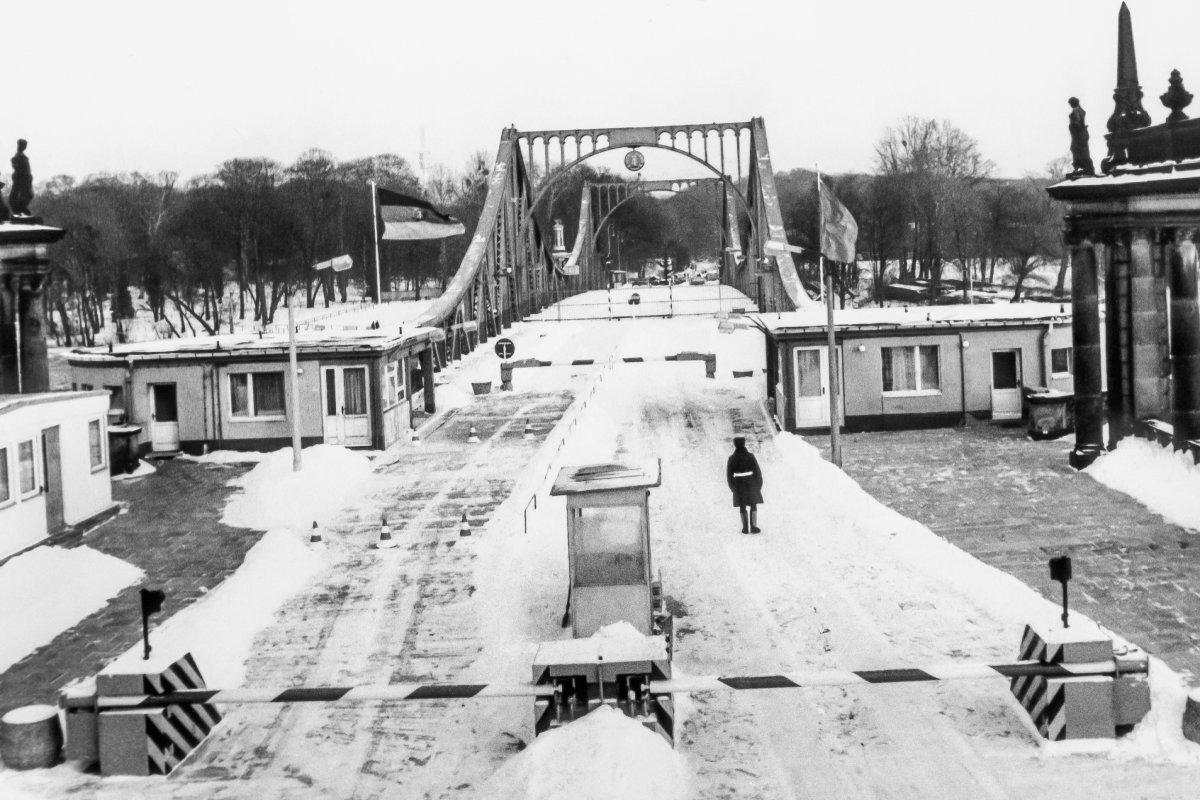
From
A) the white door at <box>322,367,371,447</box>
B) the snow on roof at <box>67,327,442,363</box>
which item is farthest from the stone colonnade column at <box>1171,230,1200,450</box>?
the white door at <box>322,367,371,447</box>

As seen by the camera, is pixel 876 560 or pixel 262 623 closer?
pixel 262 623

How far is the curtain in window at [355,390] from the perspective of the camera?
108 ft

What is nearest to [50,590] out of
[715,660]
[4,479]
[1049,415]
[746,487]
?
[4,479]

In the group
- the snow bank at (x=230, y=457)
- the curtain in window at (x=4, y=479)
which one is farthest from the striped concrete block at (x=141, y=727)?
the snow bank at (x=230, y=457)

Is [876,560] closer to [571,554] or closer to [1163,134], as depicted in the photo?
[571,554]

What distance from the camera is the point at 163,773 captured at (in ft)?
38.7

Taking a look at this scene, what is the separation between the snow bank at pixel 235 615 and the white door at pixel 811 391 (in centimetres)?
1552

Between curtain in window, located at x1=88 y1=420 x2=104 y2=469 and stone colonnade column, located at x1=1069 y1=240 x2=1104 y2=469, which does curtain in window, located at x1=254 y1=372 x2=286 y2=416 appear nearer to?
curtain in window, located at x1=88 y1=420 x2=104 y2=469

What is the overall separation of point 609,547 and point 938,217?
84.9 m

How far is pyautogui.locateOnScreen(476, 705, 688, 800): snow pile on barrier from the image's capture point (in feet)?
33.6

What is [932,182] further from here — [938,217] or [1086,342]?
[1086,342]

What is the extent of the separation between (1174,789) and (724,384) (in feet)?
105

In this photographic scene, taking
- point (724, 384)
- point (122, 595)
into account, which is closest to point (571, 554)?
point (122, 595)

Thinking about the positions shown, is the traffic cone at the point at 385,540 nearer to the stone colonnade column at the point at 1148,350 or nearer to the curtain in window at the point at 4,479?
the curtain in window at the point at 4,479
